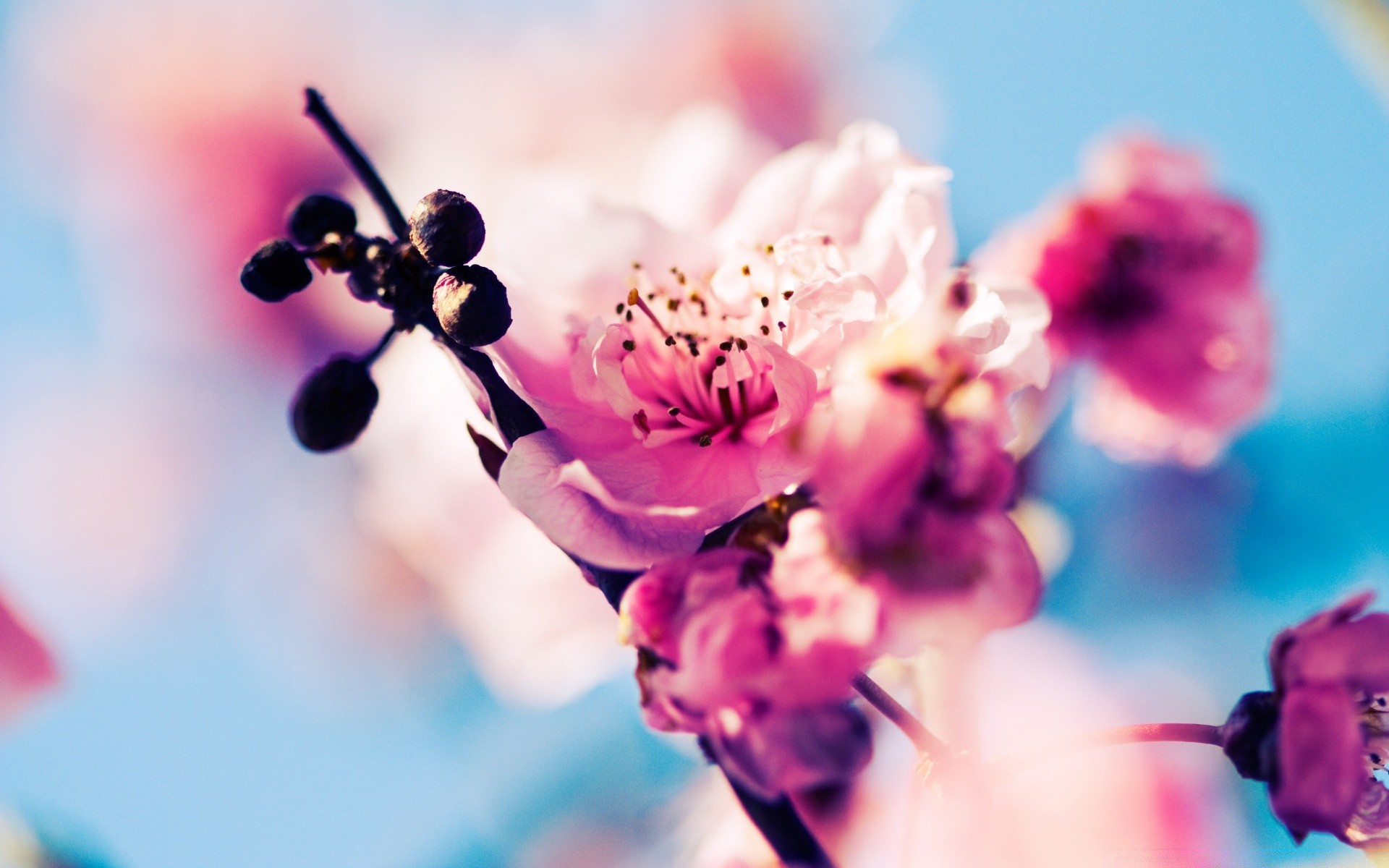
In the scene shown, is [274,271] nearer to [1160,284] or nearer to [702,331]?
[702,331]

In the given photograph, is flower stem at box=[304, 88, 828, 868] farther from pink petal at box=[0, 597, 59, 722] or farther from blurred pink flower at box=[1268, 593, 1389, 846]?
pink petal at box=[0, 597, 59, 722]

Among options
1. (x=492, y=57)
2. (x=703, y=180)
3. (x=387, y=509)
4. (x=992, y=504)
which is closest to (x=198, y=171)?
(x=492, y=57)

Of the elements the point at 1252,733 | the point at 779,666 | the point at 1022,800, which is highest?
the point at 779,666

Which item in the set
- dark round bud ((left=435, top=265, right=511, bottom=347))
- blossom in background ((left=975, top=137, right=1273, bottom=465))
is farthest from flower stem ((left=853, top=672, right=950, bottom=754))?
blossom in background ((left=975, top=137, right=1273, bottom=465))

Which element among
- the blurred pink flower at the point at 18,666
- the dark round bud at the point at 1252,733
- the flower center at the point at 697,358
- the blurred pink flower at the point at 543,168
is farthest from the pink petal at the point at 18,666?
the dark round bud at the point at 1252,733

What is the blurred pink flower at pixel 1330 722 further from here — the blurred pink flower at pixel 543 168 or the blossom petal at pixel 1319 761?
the blurred pink flower at pixel 543 168

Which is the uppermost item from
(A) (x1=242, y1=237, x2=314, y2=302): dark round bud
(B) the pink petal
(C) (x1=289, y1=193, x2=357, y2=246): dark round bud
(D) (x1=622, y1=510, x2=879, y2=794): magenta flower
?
(C) (x1=289, y1=193, x2=357, y2=246): dark round bud

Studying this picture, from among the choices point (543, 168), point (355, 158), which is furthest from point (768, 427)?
point (543, 168)

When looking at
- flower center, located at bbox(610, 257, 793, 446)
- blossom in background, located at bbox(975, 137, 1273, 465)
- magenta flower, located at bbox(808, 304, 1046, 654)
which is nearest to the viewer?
magenta flower, located at bbox(808, 304, 1046, 654)
